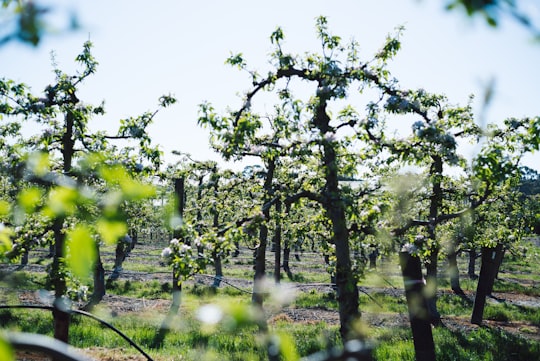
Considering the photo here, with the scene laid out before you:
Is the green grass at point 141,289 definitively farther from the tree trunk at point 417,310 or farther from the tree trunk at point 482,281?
the tree trunk at point 417,310

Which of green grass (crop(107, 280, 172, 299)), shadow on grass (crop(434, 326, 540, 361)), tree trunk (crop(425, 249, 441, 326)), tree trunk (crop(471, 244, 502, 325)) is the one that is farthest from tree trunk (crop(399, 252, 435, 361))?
green grass (crop(107, 280, 172, 299))

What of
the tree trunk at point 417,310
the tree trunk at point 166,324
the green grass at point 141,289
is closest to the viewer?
the tree trunk at point 417,310

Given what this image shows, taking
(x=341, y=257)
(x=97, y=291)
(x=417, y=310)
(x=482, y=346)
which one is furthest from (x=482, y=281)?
(x=97, y=291)

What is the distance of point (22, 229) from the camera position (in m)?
5.72

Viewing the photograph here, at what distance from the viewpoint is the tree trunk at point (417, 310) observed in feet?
24.1

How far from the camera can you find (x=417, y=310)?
23.9ft

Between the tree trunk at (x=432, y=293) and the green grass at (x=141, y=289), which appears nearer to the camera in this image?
the tree trunk at (x=432, y=293)

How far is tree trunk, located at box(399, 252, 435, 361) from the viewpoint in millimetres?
7340

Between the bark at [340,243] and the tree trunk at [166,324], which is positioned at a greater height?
the bark at [340,243]

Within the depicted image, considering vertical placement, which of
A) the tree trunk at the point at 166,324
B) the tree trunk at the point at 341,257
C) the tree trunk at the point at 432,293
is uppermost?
the tree trunk at the point at 341,257

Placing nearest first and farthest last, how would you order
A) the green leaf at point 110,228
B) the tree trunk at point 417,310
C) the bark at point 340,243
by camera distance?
the green leaf at point 110,228, the bark at point 340,243, the tree trunk at point 417,310

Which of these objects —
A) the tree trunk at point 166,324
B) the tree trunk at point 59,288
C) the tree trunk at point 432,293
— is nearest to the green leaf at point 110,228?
the tree trunk at point 59,288

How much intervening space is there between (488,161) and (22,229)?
232 inches

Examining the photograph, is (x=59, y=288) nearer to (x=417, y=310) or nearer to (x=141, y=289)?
(x=417, y=310)
